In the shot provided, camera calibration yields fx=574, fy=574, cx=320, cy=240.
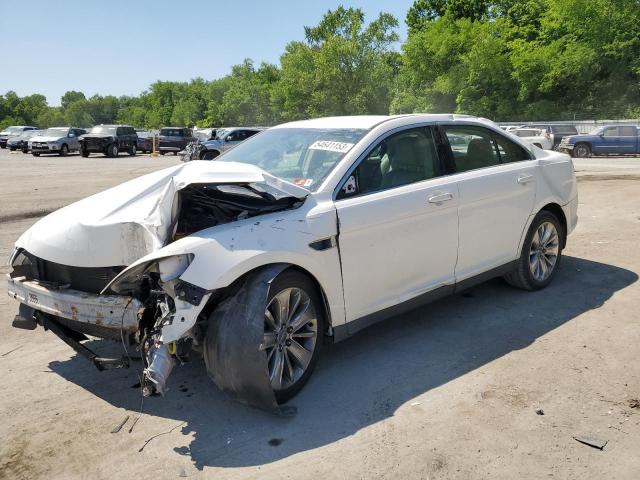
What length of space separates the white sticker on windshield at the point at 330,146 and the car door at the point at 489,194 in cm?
101

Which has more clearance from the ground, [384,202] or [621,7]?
[621,7]

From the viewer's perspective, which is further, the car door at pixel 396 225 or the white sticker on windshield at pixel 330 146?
the white sticker on windshield at pixel 330 146

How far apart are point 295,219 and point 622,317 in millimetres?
3088

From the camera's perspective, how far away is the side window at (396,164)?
4016mm

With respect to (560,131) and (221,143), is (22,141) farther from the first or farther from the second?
(560,131)

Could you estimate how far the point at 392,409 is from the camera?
11.4 feet

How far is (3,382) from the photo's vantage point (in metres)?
3.91

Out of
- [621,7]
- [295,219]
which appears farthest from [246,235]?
[621,7]

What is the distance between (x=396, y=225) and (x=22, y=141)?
42752mm

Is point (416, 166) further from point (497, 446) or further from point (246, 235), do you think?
point (497, 446)

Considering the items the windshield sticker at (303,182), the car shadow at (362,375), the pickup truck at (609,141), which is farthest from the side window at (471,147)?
the pickup truck at (609,141)

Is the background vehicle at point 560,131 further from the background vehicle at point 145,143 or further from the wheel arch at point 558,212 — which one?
the wheel arch at point 558,212

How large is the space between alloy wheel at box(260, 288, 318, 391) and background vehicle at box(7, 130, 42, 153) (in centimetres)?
4008

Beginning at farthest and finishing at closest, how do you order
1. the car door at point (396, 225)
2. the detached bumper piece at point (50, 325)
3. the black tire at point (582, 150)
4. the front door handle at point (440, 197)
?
the black tire at point (582, 150) → the front door handle at point (440, 197) → the car door at point (396, 225) → the detached bumper piece at point (50, 325)
